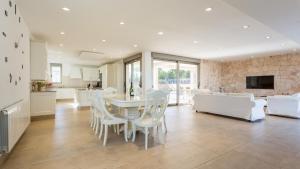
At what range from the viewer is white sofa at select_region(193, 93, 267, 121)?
15.8 ft

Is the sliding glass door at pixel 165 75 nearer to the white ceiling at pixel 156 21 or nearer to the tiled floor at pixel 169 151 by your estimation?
the white ceiling at pixel 156 21

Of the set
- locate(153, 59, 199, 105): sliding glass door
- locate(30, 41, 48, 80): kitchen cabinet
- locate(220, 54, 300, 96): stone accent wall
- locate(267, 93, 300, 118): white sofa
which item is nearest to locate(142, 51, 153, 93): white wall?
locate(153, 59, 199, 105): sliding glass door

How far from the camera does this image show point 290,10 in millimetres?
2668

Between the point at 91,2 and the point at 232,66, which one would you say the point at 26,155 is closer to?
the point at 91,2

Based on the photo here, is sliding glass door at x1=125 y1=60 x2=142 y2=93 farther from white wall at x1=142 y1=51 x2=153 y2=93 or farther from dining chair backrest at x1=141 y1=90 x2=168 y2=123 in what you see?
dining chair backrest at x1=141 y1=90 x2=168 y2=123

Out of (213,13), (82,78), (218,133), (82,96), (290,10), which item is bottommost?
(218,133)

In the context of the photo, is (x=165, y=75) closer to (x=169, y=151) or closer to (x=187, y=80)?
(x=187, y=80)

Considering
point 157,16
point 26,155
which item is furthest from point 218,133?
point 26,155

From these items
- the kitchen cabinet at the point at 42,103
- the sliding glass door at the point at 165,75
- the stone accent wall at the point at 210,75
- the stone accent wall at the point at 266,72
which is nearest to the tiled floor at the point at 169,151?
the kitchen cabinet at the point at 42,103

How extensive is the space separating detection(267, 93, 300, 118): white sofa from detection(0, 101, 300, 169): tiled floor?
188 cm

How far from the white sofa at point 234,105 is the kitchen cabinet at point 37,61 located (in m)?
5.60

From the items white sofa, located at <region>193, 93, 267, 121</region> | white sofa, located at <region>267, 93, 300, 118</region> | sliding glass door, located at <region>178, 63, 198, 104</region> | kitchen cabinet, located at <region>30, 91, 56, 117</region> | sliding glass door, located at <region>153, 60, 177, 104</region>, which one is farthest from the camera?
sliding glass door, located at <region>178, 63, 198, 104</region>

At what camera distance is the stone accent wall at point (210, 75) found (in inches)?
380

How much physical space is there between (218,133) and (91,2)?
148 inches
